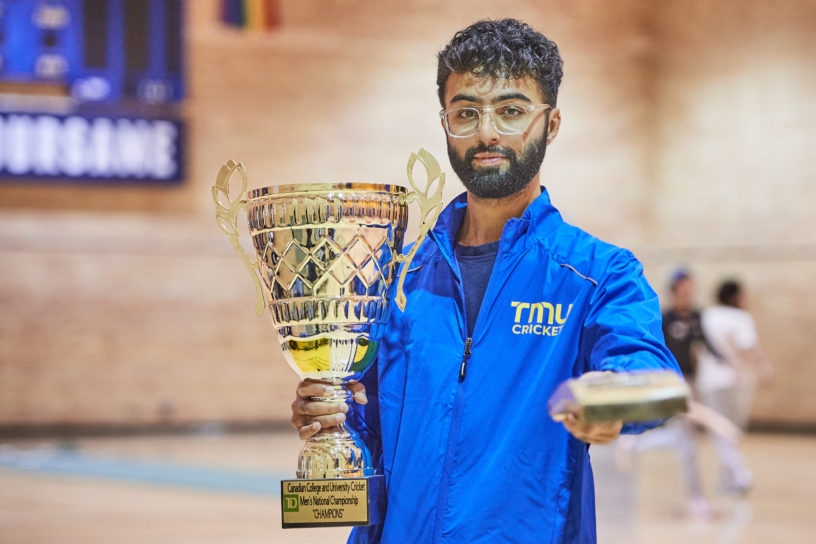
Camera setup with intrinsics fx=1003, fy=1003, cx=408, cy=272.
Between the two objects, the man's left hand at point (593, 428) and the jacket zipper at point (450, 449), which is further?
the jacket zipper at point (450, 449)

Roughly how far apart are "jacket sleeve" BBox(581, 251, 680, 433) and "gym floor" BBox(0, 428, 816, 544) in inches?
197

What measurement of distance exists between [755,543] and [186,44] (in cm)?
1015

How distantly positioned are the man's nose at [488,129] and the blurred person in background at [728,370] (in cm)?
688

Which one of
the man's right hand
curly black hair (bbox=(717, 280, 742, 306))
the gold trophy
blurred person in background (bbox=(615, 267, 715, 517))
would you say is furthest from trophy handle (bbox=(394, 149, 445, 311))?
curly black hair (bbox=(717, 280, 742, 306))

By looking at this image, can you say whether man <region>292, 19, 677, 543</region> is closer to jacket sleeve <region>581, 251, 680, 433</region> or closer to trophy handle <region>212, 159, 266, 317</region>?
jacket sleeve <region>581, 251, 680, 433</region>

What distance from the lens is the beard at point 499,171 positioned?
228cm

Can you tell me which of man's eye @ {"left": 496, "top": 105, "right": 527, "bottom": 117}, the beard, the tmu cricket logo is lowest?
the tmu cricket logo

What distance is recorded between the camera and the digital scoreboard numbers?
12.9 meters

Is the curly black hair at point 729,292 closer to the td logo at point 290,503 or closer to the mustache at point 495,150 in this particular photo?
the mustache at point 495,150

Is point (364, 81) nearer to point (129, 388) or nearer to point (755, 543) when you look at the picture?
point (129, 388)

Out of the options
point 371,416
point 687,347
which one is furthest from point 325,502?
point 687,347

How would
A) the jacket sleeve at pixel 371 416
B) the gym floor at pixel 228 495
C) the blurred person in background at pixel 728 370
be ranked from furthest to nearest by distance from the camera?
the blurred person in background at pixel 728 370
the gym floor at pixel 228 495
the jacket sleeve at pixel 371 416

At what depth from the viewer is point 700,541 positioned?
6883mm

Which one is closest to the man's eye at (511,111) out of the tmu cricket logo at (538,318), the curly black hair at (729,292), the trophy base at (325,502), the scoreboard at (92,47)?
the tmu cricket logo at (538,318)
